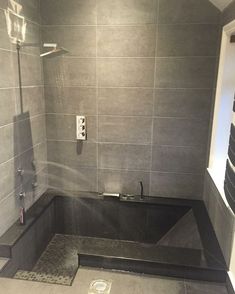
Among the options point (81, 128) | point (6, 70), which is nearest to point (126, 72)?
point (81, 128)

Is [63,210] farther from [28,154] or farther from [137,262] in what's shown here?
[137,262]

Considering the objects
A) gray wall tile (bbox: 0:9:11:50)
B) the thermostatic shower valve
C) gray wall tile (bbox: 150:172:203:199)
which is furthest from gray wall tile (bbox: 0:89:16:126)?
gray wall tile (bbox: 150:172:203:199)

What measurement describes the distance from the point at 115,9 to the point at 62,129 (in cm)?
128

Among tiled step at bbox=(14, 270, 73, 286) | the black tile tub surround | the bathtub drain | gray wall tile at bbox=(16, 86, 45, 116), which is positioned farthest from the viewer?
gray wall tile at bbox=(16, 86, 45, 116)

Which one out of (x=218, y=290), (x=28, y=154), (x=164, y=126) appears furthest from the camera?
(x=164, y=126)

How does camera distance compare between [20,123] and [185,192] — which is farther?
[185,192]

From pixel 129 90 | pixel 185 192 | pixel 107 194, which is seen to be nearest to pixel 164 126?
pixel 129 90

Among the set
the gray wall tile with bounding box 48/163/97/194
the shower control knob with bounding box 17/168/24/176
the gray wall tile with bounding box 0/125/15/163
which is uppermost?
the gray wall tile with bounding box 0/125/15/163

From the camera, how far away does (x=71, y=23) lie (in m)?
2.63

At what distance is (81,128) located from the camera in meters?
2.84

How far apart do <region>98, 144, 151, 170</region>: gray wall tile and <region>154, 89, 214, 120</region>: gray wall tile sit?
42 cm

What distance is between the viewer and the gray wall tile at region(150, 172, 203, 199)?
2832mm

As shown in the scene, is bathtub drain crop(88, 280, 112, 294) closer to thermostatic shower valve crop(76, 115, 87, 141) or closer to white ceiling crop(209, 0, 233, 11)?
thermostatic shower valve crop(76, 115, 87, 141)

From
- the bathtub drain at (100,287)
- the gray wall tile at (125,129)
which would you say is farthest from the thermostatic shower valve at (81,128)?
the bathtub drain at (100,287)
